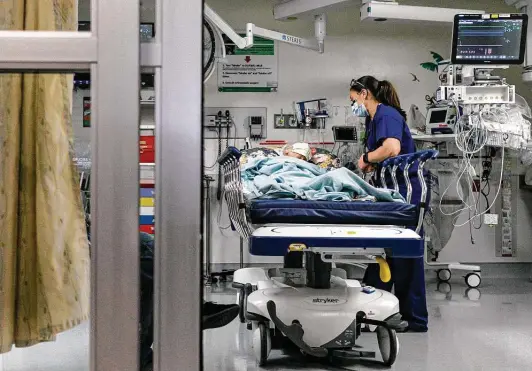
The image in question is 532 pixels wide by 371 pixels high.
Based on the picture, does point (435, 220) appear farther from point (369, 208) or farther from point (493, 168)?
point (369, 208)

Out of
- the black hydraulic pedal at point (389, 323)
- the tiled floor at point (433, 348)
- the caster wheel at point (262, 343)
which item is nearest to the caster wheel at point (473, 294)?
the tiled floor at point (433, 348)

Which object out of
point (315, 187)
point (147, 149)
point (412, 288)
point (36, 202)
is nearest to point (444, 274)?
point (412, 288)

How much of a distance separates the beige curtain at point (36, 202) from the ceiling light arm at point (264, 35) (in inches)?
146

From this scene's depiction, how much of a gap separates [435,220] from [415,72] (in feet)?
5.62

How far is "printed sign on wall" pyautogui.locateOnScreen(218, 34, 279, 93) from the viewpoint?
6602 millimetres

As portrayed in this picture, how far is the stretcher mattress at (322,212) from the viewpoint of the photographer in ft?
8.87

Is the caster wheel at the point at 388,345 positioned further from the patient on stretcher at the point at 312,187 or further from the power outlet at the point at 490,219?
the power outlet at the point at 490,219

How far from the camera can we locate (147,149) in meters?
0.95

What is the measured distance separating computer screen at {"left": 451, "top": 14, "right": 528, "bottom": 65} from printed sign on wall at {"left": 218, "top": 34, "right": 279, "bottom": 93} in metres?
2.06

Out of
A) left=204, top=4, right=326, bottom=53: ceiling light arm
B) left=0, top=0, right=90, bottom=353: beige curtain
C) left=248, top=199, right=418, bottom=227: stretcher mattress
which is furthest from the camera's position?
left=204, top=4, right=326, bottom=53: ceiling light arm

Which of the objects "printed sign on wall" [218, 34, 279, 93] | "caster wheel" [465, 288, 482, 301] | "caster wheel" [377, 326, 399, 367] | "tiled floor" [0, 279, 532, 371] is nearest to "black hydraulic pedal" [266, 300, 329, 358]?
"tiled floor" [0, 279, 532, 371]

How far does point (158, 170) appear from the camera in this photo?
0.86m

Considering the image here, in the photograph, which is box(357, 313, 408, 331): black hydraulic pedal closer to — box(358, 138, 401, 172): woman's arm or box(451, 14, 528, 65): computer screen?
box(358, 138, 401, 172): woman's arm

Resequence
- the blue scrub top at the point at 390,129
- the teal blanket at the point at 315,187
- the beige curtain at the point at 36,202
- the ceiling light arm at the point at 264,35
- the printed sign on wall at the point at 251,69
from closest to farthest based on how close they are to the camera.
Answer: the beige curtain at the point at 36,202
the teal blanket at the point at 315,187
the blue scrub top at the point at 390,129
the ceiling light arm at the point at 264,35
the printed sign on wall at the point at 251,69
